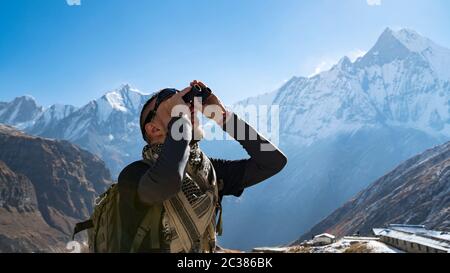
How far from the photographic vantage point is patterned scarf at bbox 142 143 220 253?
3941 mm

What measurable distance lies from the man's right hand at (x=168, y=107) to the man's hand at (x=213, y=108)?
0.22m

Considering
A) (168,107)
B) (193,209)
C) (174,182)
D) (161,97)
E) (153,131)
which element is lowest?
(193,209)

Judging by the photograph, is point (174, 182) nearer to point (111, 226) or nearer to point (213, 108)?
point (111, 226)

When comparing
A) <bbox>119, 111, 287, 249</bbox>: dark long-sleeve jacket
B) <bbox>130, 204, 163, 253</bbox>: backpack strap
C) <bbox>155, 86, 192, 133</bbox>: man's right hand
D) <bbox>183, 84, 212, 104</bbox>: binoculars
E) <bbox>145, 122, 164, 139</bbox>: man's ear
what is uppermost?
<bbox>183, 84, 212, 104</bbox>: binoculars

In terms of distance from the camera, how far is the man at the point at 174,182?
3.64 meters

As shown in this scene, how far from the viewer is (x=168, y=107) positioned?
429cm

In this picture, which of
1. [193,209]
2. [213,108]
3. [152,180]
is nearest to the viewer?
[152,180]

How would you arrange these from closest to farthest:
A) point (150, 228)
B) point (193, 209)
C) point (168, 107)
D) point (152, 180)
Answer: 1. point (152, 180)
2. point (150, 228)
3. point (193, 209)
4. point (168, 107)

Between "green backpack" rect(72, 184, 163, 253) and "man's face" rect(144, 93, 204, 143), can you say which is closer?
"green backpack" rect(72, 184, 163, 253)

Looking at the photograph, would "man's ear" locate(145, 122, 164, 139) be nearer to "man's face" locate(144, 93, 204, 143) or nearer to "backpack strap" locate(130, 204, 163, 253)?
"man's face" locate(144, 93, 204, 143)

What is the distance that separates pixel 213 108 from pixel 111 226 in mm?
1476

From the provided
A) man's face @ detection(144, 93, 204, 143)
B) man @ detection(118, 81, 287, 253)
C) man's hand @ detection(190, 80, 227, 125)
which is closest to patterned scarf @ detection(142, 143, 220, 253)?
man @ detection(118, 81, 287, 253)

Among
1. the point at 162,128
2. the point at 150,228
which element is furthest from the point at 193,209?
the point at 162,128

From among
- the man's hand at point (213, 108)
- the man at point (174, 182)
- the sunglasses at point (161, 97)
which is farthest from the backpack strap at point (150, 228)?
the man's hand at point (213, 108)
